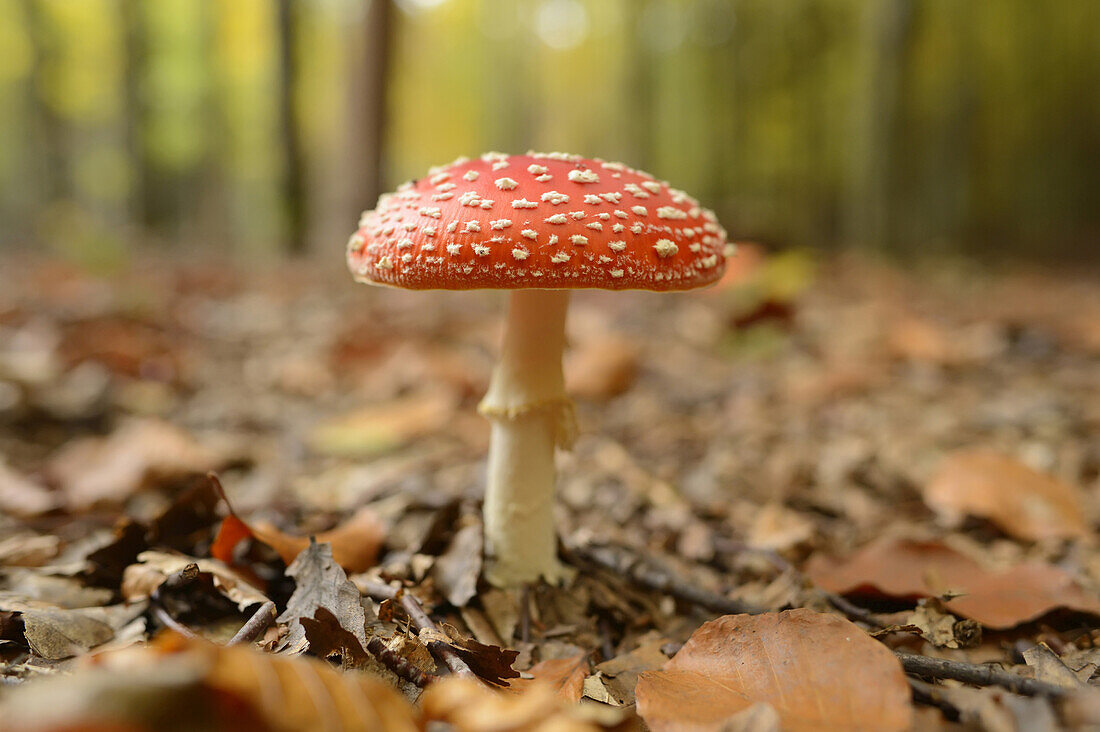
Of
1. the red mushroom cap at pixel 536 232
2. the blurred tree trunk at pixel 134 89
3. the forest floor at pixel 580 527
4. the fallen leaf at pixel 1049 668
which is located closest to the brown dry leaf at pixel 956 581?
the forest floor at pixel 580 527

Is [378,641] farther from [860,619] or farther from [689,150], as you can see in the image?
[689,150]

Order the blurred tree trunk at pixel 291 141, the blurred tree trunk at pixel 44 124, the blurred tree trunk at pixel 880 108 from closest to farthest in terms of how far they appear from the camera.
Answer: the blurred tree trunk at pixel 880 108
the blurred tree trunk at pixel 291 141
the blurred tree trunk at pixel 44 124

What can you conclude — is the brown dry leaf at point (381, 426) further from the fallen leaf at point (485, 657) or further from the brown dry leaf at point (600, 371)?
the fallen leaf at point (485, 657)

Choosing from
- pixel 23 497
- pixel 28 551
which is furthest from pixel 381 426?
pixel 28 551

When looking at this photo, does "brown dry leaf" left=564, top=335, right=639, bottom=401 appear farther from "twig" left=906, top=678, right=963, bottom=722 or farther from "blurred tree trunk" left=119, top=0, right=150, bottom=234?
"blurred tree trunk" left=119, top=0, right=150, bottom=234

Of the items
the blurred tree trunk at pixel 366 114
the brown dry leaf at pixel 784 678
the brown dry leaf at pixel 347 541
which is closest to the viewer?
the brown dry leaf at pixel 784 678

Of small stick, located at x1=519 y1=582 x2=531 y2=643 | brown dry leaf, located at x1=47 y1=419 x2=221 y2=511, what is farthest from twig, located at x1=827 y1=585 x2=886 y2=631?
brown dry leaf, located at x1=47 y1=419 x2=221 y2=511

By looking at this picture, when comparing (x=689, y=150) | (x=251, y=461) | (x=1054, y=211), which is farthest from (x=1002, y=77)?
(x=251, y=461)

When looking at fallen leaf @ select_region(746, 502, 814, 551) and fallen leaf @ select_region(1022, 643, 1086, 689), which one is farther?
fallen leaf @ select_region(746, 502, 814, 551)
